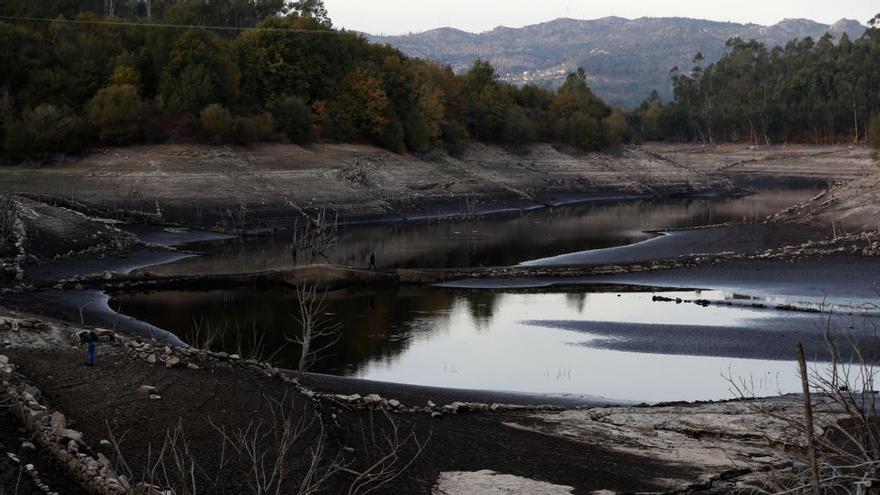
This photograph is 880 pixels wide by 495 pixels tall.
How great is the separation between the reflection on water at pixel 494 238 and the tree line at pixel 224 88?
17848 mm

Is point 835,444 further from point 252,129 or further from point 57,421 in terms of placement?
point 252,129

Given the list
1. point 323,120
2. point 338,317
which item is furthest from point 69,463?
point 323,120

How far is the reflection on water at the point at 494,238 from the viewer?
166ft

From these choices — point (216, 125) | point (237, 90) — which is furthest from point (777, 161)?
point (216, 125)

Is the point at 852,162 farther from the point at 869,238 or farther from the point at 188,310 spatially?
the point at 188,310

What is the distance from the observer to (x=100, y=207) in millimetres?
58531

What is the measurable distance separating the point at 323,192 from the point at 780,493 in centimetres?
6452

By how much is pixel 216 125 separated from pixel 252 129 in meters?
3.29

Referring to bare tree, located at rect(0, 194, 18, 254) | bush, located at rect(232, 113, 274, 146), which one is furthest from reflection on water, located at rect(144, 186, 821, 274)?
bush, located at rect(232, 113, 274, 146)

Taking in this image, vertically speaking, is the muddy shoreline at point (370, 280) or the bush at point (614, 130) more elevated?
the bush at point (614, 130)

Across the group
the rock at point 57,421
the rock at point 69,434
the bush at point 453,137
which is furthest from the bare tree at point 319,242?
the bush at point 453,137

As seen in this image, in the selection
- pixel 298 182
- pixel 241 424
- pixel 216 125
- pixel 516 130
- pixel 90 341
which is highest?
pixel 216 125

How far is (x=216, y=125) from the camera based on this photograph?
74938 mm

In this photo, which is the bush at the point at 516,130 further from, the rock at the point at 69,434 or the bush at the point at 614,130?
the rock at the point at 69,434
